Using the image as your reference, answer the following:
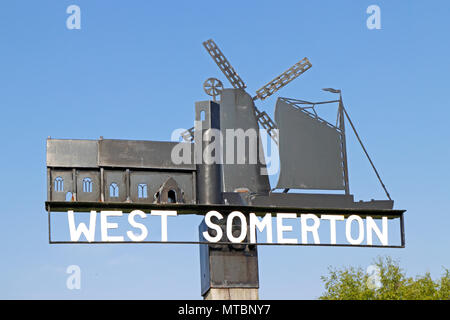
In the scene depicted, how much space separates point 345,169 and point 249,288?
6.69 meters

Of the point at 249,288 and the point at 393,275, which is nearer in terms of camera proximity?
the point at 249,288

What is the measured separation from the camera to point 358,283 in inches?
2363

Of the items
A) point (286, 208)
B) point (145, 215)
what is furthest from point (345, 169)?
point (145, 215)

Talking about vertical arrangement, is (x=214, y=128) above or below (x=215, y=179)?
above

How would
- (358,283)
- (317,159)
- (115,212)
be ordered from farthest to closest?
1. (358,283)
2. (317,159)
3. (115,212)

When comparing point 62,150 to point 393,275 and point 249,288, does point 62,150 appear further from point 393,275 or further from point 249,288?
point 393,275

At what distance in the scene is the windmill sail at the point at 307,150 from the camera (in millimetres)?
34531

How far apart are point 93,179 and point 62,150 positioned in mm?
1587

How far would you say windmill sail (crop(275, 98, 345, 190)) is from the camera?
34.5m

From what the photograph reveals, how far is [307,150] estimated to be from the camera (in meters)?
35.0

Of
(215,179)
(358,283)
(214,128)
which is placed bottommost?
(358,283)
